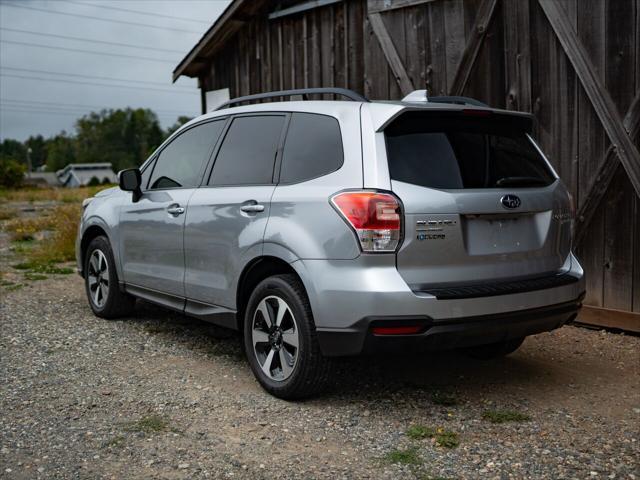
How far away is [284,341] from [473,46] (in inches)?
173

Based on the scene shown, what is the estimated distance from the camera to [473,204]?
4.29m

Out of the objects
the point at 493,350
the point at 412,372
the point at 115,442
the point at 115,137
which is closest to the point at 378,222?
the point at 412,372

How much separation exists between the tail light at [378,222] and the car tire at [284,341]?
0.63m

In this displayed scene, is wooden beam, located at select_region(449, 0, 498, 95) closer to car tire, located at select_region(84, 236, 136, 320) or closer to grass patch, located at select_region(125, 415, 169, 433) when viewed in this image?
car tire, located at select_region(84, 236, 136, 320)

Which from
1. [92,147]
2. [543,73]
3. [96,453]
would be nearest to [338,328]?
[96,453]

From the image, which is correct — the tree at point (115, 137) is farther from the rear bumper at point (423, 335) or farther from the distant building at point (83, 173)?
the rear bumper at point (423, 335)

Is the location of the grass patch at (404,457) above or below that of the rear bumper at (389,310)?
below

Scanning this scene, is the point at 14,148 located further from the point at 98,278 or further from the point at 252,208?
the point at 252,208

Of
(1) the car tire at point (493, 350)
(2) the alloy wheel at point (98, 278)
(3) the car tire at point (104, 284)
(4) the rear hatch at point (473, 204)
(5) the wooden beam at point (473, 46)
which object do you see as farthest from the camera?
(5) the wooden beam at point (473, 46)

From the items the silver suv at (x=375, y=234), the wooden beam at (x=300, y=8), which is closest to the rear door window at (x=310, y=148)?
the silver suv at (x=375, y=234)

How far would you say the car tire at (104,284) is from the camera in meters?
7.03

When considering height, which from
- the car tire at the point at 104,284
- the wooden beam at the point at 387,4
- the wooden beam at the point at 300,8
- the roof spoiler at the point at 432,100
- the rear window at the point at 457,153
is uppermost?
the wooden beam at the point at 300,8

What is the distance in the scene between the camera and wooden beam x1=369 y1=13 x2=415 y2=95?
8.48 metres

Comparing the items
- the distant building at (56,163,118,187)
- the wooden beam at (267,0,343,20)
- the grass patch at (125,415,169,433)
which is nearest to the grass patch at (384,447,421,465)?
the grass patch at (125,415,169,433)
